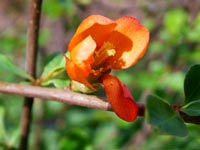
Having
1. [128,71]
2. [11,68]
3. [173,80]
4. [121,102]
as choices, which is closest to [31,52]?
[11,68]

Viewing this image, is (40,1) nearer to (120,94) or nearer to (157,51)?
(120,94)

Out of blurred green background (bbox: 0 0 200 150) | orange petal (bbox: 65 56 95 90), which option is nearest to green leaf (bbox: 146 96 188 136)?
orange petal (bbox: 65 56 95 90)

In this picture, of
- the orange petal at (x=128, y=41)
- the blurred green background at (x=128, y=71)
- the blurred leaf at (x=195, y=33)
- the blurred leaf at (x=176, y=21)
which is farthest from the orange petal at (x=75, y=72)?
the blurred leaf at (x=176, y=21)

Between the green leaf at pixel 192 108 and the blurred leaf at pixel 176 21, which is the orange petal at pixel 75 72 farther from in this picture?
the blurred leaf at pixel 176 21

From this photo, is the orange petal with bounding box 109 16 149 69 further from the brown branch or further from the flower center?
the brown branch

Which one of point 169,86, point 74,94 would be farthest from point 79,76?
point 169,86

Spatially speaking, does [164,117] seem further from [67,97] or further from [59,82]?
[59,82]
